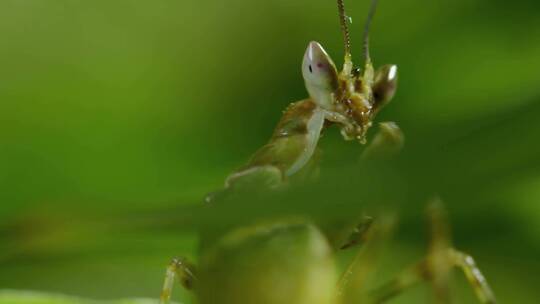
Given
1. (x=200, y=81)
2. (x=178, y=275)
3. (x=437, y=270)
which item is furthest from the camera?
(x=200, y=81)

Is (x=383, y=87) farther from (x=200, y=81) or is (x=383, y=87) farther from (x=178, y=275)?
(x=200, y=81)

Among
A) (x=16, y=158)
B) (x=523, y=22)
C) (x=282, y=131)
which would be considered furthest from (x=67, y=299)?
(x=523, y=22)

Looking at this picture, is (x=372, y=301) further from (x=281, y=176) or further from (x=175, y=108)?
(x=175, y=108)

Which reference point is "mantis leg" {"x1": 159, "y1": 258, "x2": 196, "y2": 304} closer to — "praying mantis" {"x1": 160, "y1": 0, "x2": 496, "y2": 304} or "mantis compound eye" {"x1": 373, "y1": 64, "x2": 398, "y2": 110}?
"praying mantis" {"x1": 160, "y1": 0, "x2": 496, "y2": 304}

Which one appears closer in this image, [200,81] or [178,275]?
[178,275]

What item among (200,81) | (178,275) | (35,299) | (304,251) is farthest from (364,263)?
(200,81)

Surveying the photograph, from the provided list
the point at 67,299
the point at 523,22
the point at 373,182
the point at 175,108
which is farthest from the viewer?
the point at 175,108
